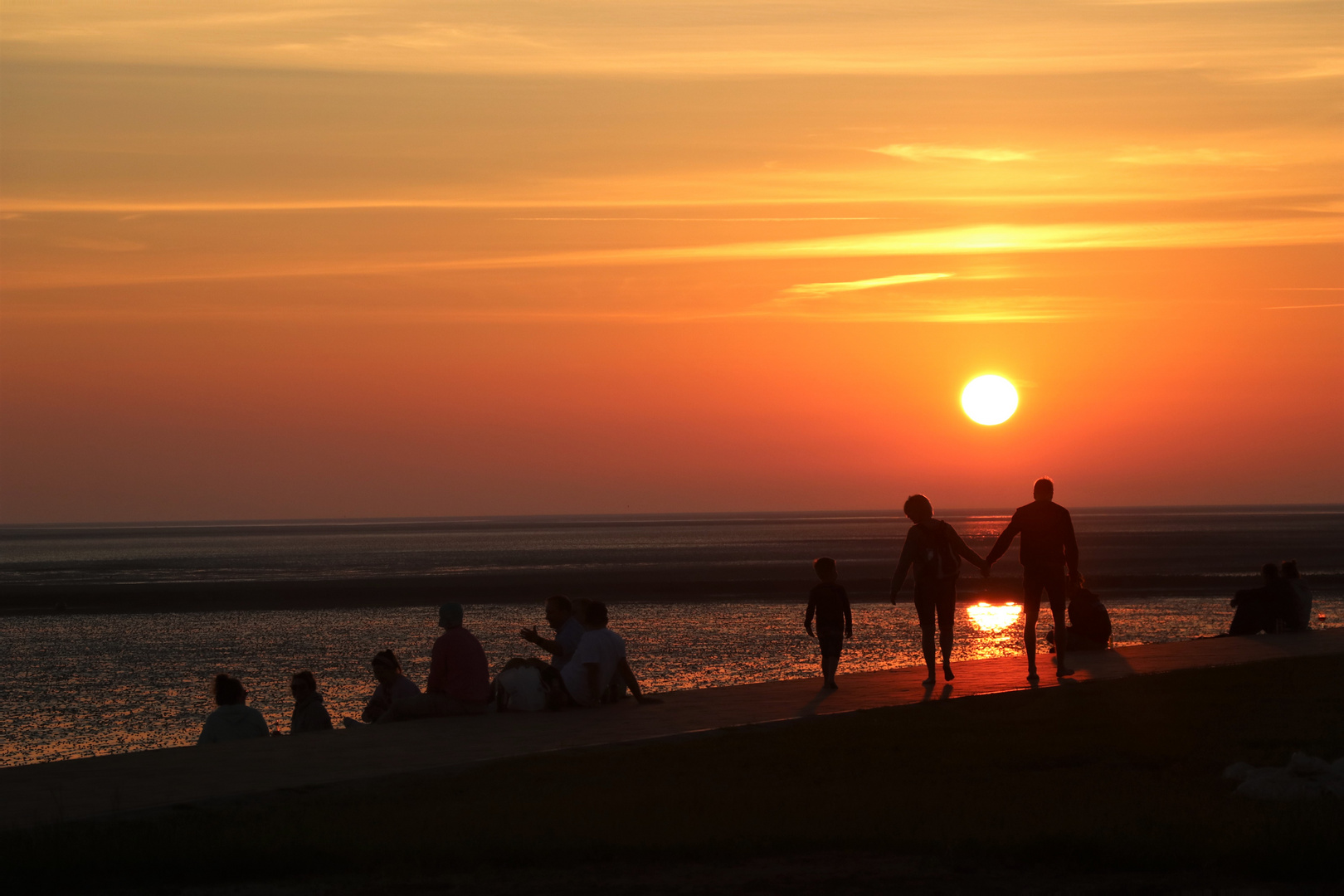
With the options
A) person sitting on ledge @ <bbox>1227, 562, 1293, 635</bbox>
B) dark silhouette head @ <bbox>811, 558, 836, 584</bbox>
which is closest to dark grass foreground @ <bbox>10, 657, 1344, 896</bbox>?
dark silhouette head @ <bbox>811, 558, 836, 584</bbox>

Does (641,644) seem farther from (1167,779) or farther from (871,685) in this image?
(1167,779)

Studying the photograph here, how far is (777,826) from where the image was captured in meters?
7.46

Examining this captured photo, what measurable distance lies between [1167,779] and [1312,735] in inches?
85.4

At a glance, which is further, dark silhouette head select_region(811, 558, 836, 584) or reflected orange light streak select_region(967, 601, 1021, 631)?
reflected orange light streak select_region(967, 601, 1021, 631)

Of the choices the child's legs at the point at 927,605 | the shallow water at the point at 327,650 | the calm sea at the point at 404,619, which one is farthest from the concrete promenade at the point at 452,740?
the calm sea at the point at 404,619

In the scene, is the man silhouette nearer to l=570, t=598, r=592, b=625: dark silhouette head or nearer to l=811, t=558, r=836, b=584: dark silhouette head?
l=811, t=558, r=836, b=584: dark silhouette head

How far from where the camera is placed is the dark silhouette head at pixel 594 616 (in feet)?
43.0

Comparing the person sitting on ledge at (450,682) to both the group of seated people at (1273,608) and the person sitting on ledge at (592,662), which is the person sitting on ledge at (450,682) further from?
the group of seated people at (1273,608)

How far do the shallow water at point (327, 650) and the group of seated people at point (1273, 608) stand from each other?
3659 millimetres

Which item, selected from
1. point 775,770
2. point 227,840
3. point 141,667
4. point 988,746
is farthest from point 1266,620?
point 141,667

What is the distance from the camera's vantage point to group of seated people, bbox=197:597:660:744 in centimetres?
1242

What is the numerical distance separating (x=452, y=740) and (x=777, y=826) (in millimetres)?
4508

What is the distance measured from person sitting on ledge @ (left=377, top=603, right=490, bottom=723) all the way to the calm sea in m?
6.24

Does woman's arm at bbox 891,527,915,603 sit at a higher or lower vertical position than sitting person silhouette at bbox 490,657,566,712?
higher
